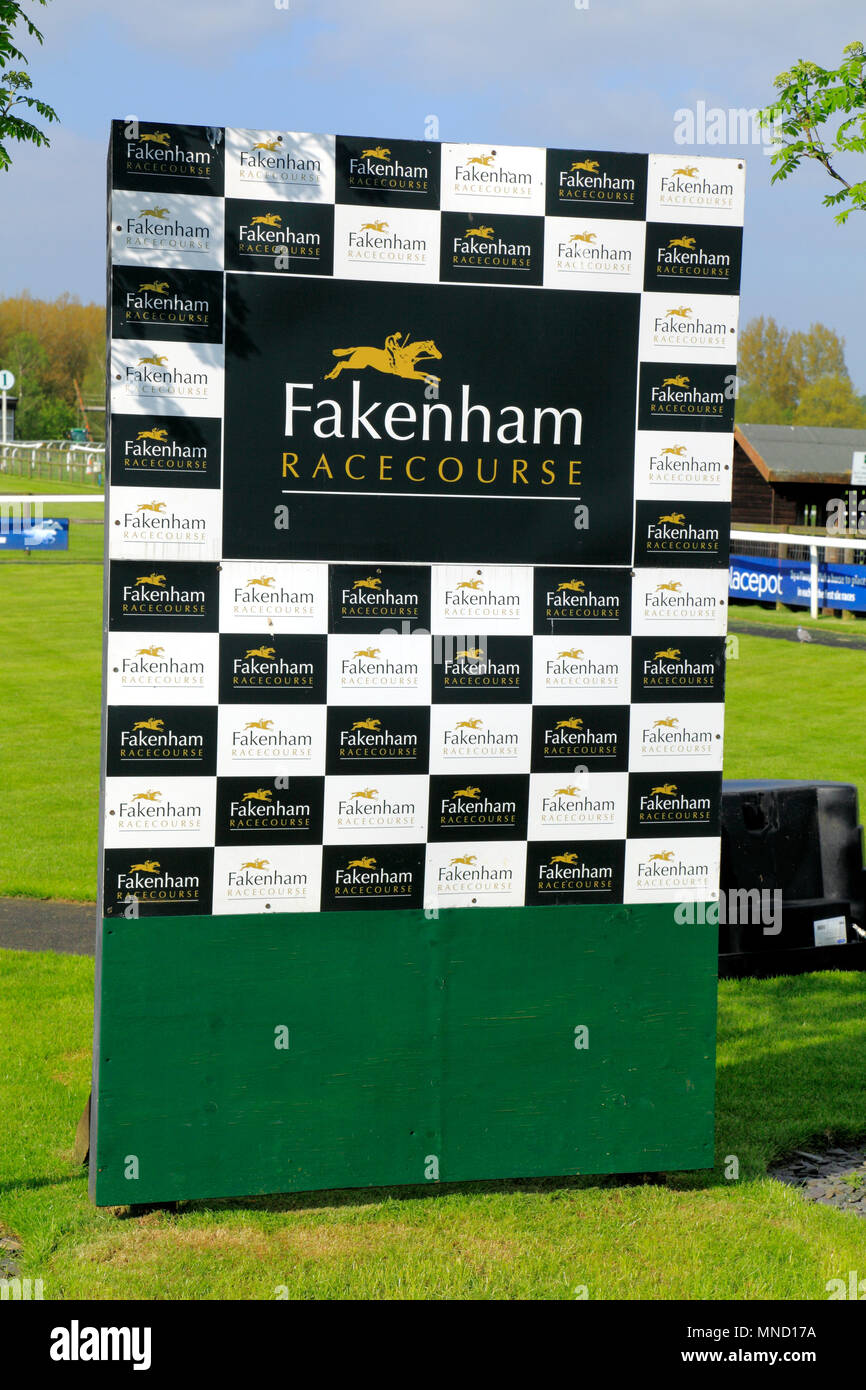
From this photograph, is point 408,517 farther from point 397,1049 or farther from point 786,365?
point 786,365

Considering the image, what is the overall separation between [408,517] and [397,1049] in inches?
79.1

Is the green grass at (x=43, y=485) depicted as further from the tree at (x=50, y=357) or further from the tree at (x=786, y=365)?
the tree at (x=786, y=365)

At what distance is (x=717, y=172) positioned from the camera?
17.0 ft

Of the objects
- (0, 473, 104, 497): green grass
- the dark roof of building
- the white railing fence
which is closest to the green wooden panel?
the dark roof of building

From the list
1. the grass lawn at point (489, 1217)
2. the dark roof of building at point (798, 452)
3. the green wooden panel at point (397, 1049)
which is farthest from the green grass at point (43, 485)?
the green wooden panel at point (397, 1049)

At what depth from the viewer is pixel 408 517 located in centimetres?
509

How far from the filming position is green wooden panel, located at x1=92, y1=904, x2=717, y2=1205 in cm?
499

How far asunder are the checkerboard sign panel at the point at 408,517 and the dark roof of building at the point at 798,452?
31074 mm

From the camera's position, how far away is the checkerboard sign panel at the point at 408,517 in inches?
192

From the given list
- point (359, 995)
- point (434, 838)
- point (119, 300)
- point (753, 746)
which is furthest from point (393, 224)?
point (753, 746)

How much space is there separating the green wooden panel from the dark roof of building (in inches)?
1236
